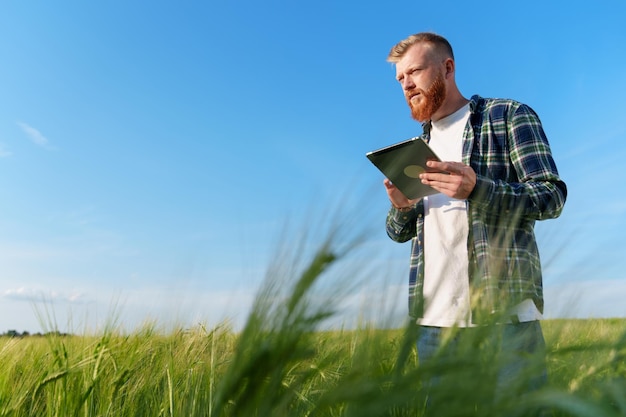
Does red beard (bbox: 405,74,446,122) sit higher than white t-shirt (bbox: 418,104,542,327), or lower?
higher

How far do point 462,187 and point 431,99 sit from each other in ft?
2.46

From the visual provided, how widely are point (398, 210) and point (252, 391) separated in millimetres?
1880

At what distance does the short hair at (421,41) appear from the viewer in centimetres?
261

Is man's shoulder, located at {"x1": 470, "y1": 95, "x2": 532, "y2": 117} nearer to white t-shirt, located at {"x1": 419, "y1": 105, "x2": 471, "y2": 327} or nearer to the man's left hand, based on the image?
white t-shirt, located at {"x1": 419, "y1": 105, "x2": 471, "y2": 327}

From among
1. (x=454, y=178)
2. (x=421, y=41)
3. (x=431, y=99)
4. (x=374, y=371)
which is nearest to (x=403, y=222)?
Result: (x=431, y=99)

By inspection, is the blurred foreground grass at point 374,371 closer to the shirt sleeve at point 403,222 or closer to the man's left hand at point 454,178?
the man's left hand at point 454,178

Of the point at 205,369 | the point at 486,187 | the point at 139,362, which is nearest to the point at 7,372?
A: the point at 139,362

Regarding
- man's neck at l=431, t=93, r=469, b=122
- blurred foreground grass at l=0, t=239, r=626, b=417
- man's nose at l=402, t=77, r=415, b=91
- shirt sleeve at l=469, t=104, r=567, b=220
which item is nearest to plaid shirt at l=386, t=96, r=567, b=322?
shirt sleeve at l=469, t=104, r=567, b=220

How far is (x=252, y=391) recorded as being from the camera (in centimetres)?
71

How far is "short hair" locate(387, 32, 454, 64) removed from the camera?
2.61 m

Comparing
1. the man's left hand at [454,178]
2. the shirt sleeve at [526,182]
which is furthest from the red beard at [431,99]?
the man's left hand at [454,178]

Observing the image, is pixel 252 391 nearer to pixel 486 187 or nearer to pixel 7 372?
pixel 486 187

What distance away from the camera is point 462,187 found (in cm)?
190

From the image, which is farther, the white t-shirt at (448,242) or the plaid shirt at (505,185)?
the white t-shirt at (448,242)
